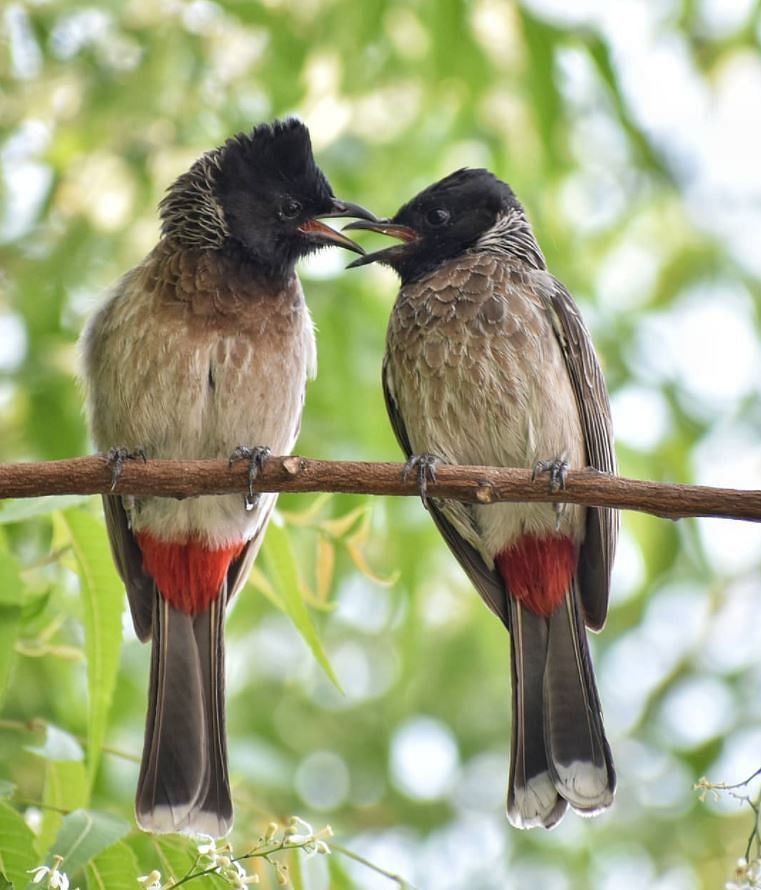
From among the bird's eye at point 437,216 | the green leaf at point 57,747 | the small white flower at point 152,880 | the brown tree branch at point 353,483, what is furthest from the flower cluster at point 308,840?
the bird's eye at point 437,216

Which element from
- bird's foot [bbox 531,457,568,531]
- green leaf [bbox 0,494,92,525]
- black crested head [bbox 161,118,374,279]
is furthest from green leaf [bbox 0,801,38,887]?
black crested head [bbox 161,118,374,279]

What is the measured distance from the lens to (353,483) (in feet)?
7.79

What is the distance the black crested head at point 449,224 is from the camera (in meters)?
3.75

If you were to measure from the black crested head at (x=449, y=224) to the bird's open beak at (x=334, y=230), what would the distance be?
57mm

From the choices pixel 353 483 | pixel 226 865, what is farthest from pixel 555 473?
pixel 226 865

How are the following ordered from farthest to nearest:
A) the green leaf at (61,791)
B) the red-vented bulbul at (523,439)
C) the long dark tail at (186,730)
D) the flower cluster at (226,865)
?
the red-vented bulbul at (523,439)
the long dark tail at (186,730)
the green leaf at (61,791)
the flower cluster at (226,865)

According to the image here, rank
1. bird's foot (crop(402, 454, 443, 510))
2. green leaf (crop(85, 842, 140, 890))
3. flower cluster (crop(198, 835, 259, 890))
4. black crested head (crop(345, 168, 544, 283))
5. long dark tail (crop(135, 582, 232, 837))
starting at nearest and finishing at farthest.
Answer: flower cluster (crop(198, 835, 259, 890)), green leaf (crop(85, 842, 140, 890)), bird's foot (crop(402, 454, 443, 510)), long dark tail (crop(135, 582, 232, 837)), black crested head (crop(345, 168, 544, 283))

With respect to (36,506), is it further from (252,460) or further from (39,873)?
(39,873)

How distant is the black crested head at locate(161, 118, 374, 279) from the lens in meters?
3.59

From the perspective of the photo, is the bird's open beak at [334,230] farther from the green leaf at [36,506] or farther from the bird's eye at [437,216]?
the green leaf at [36,506]

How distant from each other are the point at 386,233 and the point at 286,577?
4.36 feet

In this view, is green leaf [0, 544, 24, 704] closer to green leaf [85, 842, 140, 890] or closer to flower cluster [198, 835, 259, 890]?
green leaf [85, 842, 140, 890]

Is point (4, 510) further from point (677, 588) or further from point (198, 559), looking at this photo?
point (677, 588)

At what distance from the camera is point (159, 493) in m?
2.52
